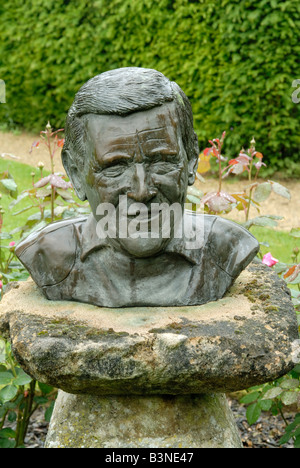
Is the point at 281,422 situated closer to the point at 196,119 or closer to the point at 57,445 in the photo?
the point at 57,445

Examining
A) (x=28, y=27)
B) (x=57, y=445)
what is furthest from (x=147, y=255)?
(x=28, y=27)

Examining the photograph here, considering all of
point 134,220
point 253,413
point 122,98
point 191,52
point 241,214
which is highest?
point 122,98

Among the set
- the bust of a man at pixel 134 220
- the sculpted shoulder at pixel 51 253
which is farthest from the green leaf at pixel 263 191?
the sculpted shoulder at pixel 51 253

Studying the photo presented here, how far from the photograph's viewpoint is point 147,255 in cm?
246

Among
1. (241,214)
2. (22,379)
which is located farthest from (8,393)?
(241,214)

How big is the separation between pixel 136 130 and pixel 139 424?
3.86ft

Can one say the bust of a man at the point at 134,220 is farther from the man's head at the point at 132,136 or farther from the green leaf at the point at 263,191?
the green leaf at the point at 263,191

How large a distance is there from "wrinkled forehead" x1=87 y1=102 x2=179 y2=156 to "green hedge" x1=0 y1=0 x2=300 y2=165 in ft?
16.0

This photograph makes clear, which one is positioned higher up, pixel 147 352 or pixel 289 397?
pixel 147 352

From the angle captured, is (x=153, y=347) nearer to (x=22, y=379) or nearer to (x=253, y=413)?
(x=22, y=379)

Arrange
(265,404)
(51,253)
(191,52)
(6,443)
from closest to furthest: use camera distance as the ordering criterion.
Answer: (51,253), (265,404), (6,443), (191,52)

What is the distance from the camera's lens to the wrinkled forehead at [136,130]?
7.54 feet

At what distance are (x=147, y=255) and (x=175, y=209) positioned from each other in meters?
0.21

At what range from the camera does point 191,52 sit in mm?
7398
